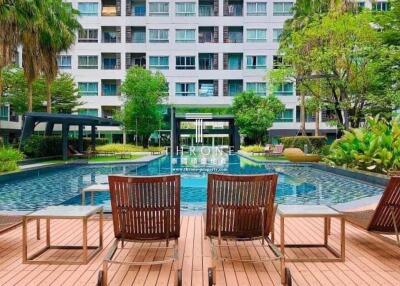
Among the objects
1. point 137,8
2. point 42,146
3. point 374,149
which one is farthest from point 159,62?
point 374,149

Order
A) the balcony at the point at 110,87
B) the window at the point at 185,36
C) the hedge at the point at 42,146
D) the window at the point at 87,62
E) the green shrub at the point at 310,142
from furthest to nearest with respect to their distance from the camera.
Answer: the balcony at the point at 110,87 < the window at the point at 87,62 < the window at the point at 185,36 < the green shrub at the point at 310,142 < the hedge at the point at 42,146

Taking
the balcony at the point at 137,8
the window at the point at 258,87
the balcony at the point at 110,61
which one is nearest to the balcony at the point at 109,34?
the balcony at the point at 110,61

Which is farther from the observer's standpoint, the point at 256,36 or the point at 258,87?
the point at 256,36

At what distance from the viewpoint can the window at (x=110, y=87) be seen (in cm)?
4969

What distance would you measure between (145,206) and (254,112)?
36.0m

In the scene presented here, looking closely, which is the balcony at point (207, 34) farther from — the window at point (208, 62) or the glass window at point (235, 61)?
the glass window at point (235, 61)

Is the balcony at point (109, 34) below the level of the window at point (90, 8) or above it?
below

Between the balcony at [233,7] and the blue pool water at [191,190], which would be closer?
the blue pool water at [191,190]

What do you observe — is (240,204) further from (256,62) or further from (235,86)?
(256,62)

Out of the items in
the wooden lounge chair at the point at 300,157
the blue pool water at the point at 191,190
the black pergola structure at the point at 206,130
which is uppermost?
the black pergola structure at the point at 206,130

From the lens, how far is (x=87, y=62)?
49.3 metres

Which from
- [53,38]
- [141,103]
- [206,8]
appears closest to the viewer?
[53,38]

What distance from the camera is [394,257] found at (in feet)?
16.3

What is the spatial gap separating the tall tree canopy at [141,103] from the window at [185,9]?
15.6 m
